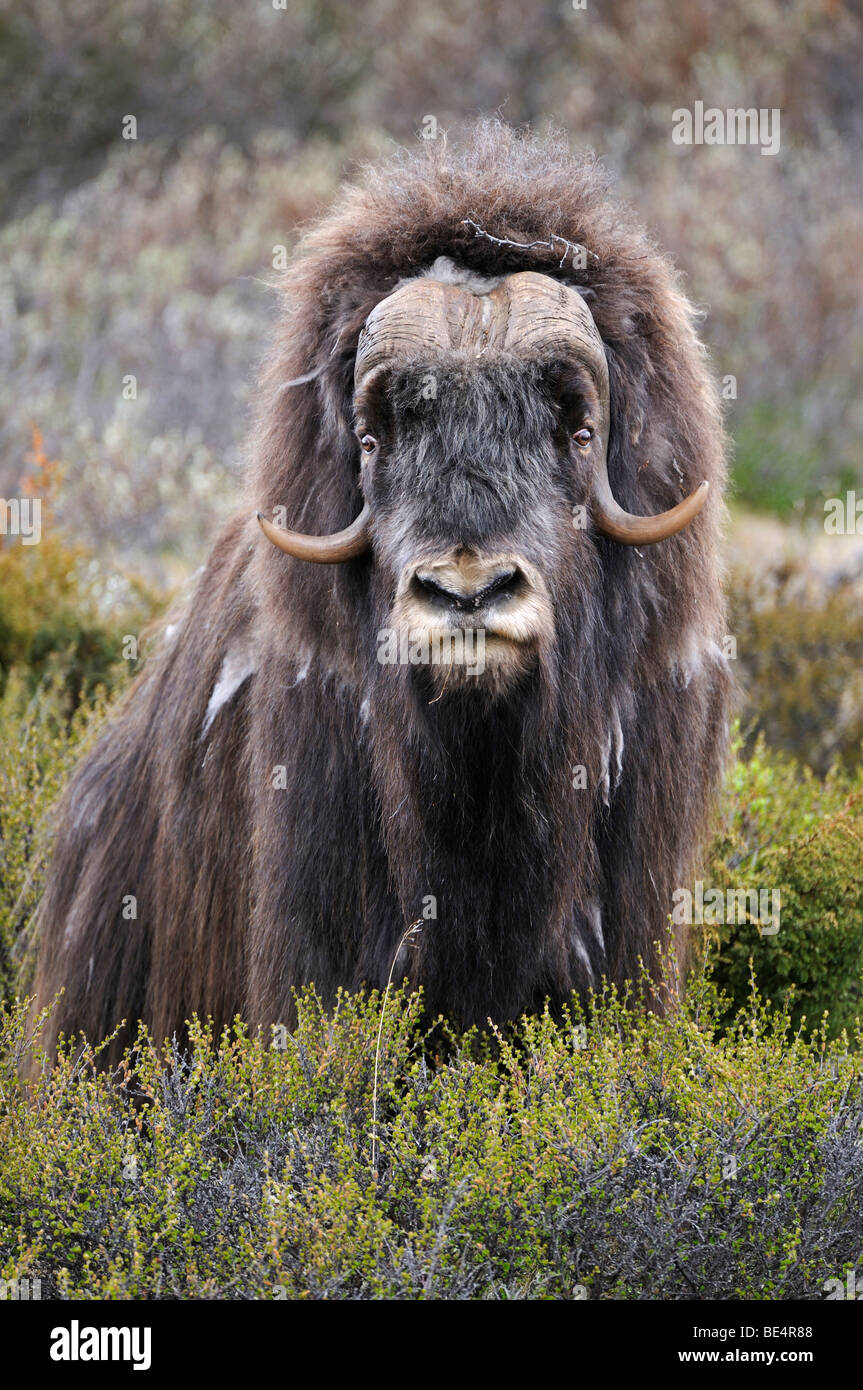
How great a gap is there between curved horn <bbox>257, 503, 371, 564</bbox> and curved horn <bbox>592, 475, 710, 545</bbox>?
47cm

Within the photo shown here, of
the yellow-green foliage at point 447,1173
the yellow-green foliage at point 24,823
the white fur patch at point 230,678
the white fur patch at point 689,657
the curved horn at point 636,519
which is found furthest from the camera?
the yellow-green foliage at point 24,823

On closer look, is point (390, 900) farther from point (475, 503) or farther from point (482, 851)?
point (475, 503)

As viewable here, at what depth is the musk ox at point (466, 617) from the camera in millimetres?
3055

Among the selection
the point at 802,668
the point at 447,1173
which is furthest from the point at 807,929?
the point at 802,668

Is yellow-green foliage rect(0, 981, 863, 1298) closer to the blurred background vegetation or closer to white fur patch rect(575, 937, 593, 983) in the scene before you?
white fur patch rect(575, 937, 593, 983)

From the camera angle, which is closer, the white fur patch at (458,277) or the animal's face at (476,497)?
the animal's face at (476,497)

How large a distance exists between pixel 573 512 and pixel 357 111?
1601 centimetres

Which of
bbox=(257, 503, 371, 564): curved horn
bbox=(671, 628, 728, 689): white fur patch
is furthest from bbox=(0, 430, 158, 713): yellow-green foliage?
bbox=(671, 628, 728, 689): white fur patch

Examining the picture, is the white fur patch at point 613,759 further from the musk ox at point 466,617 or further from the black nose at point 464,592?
the black nose at point 464,592

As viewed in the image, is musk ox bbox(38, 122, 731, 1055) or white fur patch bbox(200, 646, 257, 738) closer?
musk ox bbox(38, 122, 731, 1055)

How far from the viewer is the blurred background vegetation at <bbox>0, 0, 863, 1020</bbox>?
5820 millimetres

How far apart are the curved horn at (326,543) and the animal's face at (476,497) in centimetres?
4

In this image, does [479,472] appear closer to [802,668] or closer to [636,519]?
[636,519]

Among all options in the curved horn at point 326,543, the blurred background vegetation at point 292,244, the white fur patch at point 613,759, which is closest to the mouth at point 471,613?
the curved horn at point 326,543
